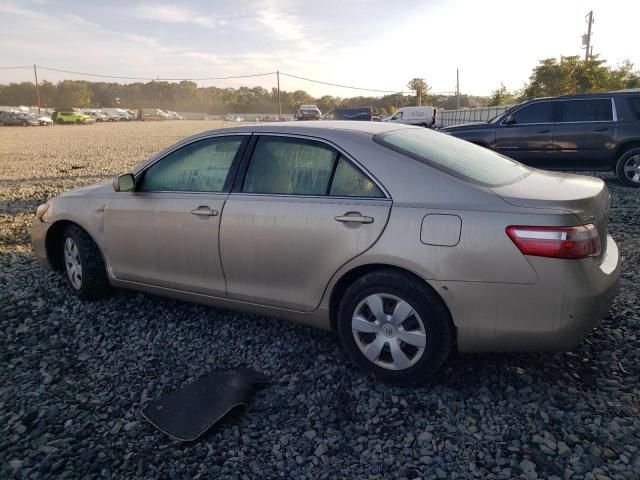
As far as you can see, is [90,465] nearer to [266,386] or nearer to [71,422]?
[71,422]

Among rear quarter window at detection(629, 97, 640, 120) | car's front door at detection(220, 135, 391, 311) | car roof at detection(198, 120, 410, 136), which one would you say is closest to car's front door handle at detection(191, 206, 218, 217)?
car's front door at detection(220, 135, 391, 311)

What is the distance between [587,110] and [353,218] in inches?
332

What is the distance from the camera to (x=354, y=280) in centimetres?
308

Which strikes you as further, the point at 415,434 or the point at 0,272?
the point at 0,272

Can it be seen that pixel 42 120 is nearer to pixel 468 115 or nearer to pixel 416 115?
pixel 416 115

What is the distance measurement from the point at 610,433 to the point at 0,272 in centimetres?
564

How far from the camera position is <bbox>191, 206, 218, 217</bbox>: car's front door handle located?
3.49 metres

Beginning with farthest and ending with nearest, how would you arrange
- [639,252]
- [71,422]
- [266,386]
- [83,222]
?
[639,252] → [83,222] → [266,386] → [71,422]

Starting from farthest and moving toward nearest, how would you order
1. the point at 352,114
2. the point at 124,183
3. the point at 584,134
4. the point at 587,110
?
1. the point at 352,114
2. the point at 587,110
3. the point at 584,134
4. the point at 124,183

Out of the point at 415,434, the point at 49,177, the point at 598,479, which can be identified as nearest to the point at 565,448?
the point at 598,479

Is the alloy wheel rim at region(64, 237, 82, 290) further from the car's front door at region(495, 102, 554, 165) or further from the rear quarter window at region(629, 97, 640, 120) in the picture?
the rear quarter window at region(629, 97, 640, 120)

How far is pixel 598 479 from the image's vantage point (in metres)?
2.22

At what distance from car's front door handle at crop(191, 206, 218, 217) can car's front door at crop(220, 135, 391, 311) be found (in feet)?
0.36

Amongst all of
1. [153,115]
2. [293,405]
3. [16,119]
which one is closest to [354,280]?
[293,405]
